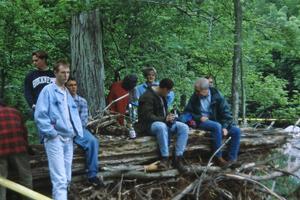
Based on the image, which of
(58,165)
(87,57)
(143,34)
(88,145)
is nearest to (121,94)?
(87,57)

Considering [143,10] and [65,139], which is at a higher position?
[143,10]

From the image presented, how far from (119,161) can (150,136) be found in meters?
0.65

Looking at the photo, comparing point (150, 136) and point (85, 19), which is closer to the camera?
point (150, 136)

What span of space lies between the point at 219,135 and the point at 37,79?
9.81 feet

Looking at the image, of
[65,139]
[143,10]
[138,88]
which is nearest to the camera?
[65,139]

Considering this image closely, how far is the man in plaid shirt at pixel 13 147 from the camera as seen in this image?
19.2 ft

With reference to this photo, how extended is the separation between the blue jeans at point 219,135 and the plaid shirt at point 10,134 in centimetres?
304

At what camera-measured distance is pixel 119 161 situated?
703cm

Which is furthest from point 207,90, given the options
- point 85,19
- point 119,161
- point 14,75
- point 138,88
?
point 14,75

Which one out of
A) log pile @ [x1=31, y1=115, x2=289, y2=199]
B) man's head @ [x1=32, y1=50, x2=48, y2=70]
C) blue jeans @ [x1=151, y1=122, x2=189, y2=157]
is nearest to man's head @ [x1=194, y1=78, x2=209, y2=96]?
log pile @ [x1=31, y1=115, x2=289, y2=199]

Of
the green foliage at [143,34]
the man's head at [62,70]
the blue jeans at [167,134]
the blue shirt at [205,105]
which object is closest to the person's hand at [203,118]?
the blue shirt at [205,105]

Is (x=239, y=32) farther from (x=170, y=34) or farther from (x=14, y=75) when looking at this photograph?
(x=14, y=75)

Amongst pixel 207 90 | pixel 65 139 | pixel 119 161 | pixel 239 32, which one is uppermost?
pixel 239 32

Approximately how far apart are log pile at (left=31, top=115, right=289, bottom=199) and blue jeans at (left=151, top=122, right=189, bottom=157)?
0.16 meters
